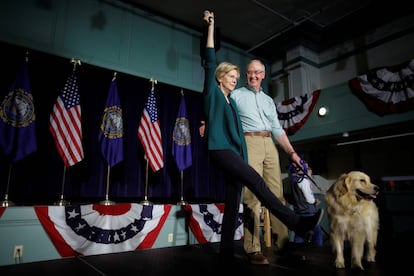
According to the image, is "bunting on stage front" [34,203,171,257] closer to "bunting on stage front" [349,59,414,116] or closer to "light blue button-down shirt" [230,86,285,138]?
"light blue button-down shirt" [230,86,285,138]

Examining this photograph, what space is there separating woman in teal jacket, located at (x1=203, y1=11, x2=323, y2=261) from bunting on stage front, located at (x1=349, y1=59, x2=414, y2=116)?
10.5 ft

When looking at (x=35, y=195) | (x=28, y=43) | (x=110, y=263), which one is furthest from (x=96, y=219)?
(x=28, y=43)

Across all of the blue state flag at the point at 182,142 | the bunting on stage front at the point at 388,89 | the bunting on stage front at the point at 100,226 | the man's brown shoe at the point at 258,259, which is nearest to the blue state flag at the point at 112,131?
the bunting on stage front at the point at 100,226

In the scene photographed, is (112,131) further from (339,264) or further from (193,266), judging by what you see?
(339,264)

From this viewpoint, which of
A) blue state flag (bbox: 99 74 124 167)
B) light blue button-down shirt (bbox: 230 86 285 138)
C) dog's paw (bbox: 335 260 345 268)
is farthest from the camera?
blue state flag (bbox: 99 74 124 167)

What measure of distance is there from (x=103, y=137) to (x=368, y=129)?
3.89m

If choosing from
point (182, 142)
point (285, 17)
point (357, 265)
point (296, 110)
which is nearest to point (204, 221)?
point (182, 142)

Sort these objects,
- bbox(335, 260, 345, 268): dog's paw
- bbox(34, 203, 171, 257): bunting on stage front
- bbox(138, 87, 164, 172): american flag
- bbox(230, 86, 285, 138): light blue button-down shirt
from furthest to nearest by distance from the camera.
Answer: bbox(138, 87, 164, 172): american flag < bbox(34, 203, 171, 257): bunting on stage front < bbox(230, 86, 285, 138): light blue button-down shirt < bbox(335, 260, 345, 268): dog's paw

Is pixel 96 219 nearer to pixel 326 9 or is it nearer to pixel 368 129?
pixel 368 129

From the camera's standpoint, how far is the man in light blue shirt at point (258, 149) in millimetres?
1961

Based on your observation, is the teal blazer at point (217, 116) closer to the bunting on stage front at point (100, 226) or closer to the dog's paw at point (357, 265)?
the dog's paw at point (357, 265)

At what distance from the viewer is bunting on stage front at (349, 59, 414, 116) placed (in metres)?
3.74

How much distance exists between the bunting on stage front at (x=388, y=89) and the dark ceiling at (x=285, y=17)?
157 cm

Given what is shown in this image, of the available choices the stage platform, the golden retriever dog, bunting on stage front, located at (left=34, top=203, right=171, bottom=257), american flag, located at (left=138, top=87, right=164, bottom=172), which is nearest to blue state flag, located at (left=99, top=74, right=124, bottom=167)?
american flag, located at (left=138, top=87, right=164, bottom=172)
